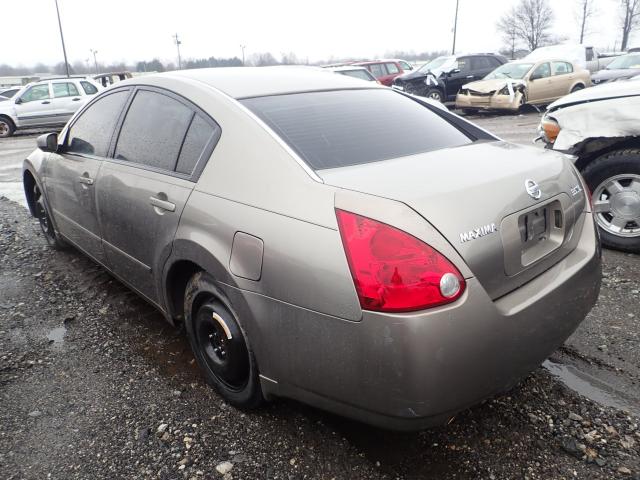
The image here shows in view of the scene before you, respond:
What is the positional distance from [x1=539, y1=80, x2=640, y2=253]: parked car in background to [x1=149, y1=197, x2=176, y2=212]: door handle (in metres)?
3.39

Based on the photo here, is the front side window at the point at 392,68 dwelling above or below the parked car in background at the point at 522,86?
above

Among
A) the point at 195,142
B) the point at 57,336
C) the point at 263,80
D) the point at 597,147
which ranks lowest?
the point at 57,336

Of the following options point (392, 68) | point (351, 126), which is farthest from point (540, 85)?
point (351, 126)

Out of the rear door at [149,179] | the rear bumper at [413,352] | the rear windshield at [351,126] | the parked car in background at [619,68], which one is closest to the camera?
the rear bumper at [413,352]

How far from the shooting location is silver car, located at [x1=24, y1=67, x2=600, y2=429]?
1711 millimetres

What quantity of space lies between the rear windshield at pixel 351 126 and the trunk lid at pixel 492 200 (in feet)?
0.45

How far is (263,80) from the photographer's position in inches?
110

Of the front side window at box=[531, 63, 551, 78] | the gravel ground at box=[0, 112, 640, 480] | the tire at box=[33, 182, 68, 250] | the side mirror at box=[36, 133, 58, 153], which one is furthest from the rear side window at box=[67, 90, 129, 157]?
the front side window at box=[531, 63, 551, 78]

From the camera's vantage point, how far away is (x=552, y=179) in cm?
220

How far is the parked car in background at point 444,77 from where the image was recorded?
58.0ft

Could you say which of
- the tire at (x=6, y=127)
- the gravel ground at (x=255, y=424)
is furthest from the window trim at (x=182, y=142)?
the tire at (x=6, y=127)

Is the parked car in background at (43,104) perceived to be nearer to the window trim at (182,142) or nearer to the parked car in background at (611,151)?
the window trim at (182,142)

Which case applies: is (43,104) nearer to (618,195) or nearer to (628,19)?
(618,195)

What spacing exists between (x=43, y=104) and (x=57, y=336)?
50.2ft
